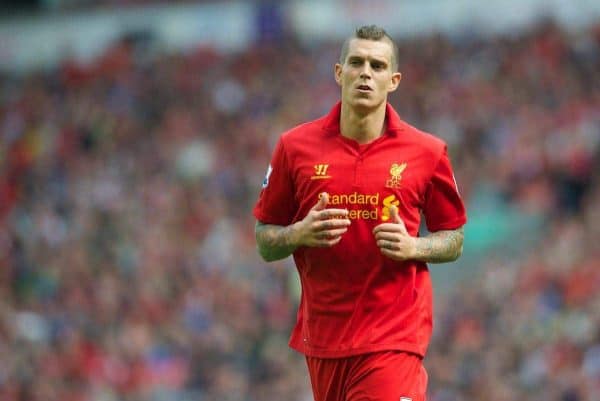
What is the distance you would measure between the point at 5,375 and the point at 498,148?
20.2ft

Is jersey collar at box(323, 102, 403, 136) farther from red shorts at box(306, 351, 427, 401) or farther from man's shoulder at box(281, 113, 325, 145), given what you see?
red shorts at box(306, 351, 427, 401)

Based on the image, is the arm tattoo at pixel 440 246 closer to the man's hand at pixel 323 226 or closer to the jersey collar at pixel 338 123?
the man's hand at pixel 323 226

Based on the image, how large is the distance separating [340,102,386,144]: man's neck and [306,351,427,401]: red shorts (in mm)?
1049

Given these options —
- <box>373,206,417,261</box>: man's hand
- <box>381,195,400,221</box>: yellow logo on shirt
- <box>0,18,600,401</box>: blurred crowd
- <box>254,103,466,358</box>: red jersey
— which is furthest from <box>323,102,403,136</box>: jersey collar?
<box>0,18,600,401</box>: blurred crowd

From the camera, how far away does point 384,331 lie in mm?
6699

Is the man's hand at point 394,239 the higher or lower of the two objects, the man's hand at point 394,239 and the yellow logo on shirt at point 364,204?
the lower

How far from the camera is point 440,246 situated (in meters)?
6.78

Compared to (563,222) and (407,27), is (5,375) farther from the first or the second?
(407,27)

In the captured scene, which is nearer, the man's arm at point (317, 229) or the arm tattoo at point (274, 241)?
the man's arm at point (317, 229)

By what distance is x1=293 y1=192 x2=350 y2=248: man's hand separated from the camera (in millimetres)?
6488

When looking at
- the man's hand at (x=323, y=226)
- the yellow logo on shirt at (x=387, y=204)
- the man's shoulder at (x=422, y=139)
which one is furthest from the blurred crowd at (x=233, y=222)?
the man's hand at (x=323, y=226)

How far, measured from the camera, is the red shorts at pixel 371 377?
6.63 metres

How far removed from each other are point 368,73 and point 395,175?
0.50 m

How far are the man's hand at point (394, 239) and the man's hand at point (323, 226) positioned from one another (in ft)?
0.55
